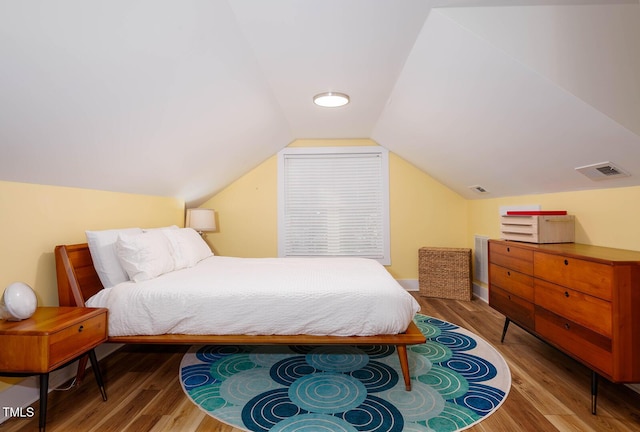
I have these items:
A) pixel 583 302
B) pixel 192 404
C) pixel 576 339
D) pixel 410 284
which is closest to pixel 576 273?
pixel 583 302

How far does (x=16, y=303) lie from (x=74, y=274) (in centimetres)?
46

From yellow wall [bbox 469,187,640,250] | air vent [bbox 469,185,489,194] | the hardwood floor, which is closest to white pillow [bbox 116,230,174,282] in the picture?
the hardwood floor

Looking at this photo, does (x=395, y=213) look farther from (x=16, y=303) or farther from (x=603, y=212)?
(x=16, y=303)

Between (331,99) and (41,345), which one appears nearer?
(41,345)

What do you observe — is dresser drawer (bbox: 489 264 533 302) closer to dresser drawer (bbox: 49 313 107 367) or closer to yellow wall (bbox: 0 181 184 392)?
dresser drawer (bbox: 49 313 107 367)

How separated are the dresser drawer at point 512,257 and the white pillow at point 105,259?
3.05 meters

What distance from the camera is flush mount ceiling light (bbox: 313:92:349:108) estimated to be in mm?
2908

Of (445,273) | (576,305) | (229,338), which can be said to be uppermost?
(576,305)

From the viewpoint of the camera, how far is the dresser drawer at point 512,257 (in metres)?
2.36

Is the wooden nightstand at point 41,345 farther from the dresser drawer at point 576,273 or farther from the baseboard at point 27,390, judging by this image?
the dresser drawer at point 576,273

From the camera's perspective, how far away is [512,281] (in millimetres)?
2568

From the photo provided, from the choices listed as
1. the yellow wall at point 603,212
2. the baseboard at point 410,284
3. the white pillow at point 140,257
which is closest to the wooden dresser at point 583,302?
the yellow wall at point 603,212

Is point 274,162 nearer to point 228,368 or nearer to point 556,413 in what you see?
point 228,368

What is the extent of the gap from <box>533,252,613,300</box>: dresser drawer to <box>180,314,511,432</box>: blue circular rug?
0.77 m
